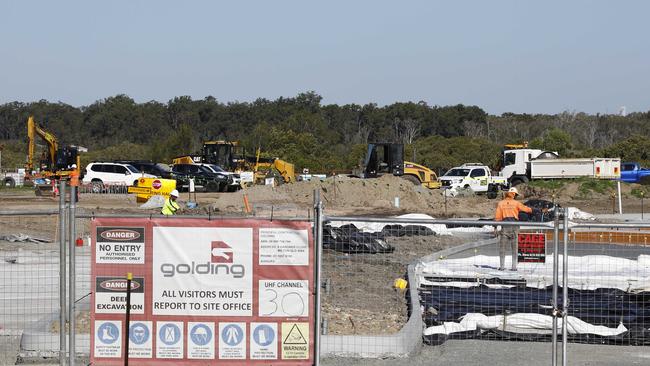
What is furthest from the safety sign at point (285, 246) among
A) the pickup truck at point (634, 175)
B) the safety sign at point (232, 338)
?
the pickup truck at point (634, 175)

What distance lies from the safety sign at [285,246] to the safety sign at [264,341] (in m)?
0.65

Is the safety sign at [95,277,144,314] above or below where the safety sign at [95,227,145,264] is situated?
below

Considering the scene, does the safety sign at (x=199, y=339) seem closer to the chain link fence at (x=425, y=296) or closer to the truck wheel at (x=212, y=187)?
the chain link fence at (x=425, y=296)

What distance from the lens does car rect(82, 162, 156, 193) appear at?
47.1 m

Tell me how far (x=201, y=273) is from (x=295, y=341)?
1.13 m

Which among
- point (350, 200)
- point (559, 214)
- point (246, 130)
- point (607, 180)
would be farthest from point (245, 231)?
point (246, 130)

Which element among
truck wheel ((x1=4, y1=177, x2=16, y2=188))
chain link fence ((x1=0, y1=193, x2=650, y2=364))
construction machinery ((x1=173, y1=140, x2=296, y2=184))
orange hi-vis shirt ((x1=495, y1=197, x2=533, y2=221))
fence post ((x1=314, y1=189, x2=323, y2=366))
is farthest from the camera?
truck wheel ((x1=4, y1=177, x2=16, y2=188))

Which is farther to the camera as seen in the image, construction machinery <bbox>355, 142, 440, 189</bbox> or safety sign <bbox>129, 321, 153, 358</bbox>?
construction machinery <bbox>355, 142, 440, 189</bbox>

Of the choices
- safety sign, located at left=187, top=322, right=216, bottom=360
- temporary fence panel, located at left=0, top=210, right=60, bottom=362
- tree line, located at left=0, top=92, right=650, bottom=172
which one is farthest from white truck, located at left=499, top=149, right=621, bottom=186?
tree line, located at left=0, top=92, right=650, bottom=172

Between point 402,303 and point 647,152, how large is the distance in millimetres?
70110

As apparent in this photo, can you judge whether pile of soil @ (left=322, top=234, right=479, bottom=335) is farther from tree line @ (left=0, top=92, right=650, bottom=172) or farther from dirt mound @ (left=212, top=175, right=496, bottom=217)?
tree line @ (left=0, top=92, right=650, bottom=172)

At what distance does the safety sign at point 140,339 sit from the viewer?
8.41 m

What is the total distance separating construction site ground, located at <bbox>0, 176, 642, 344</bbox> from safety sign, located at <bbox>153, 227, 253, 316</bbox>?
156cm

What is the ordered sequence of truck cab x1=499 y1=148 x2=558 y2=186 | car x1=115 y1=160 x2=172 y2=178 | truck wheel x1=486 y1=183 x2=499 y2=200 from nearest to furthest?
truck wheel x1=486 y1=183 x2=499 y2=200, car x1=115 y1=160 x2=172 y2=178, truck cab x1=499 y1=148 x2=558 y2=186
